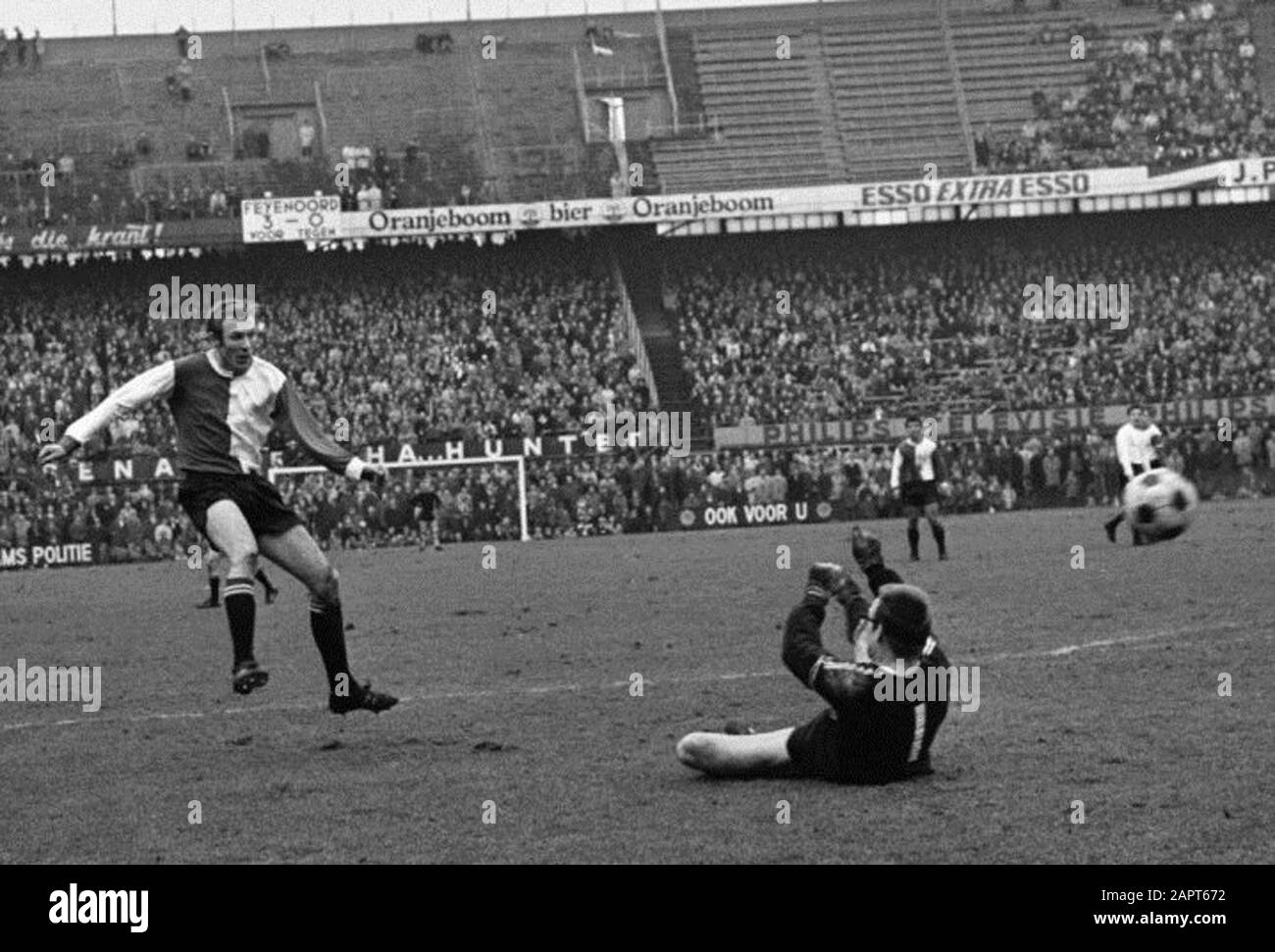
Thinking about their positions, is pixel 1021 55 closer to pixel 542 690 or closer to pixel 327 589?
pixel 542 690

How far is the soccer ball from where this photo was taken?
13.7 m

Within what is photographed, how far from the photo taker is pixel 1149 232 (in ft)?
193

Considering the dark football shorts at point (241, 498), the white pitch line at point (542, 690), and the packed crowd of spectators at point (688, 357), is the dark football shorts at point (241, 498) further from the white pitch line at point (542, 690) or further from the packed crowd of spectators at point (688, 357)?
the packed crowd of spectators at point (688, 357)

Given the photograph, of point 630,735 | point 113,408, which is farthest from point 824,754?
point 113,408

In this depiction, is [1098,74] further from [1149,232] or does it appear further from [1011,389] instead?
[1011,389]

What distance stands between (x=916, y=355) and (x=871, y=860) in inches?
1821

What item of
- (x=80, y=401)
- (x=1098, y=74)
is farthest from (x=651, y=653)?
(x=1098, y=74)

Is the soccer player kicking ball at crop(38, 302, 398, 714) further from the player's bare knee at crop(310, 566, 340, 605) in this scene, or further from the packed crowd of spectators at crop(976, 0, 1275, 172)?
the packed crowd of spectators at crop(976, 0, 1275, 172)

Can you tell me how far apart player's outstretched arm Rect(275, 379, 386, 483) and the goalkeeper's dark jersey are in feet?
11.7

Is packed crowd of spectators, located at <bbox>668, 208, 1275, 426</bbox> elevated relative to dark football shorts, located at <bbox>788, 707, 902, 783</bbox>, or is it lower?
elevated

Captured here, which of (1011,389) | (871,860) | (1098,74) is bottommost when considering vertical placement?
(871,860)

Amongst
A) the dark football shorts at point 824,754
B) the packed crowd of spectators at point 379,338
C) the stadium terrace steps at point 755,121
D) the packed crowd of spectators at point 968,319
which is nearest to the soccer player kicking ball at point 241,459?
the dark football shorts at point 824,754

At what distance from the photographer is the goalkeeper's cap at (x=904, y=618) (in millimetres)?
9484

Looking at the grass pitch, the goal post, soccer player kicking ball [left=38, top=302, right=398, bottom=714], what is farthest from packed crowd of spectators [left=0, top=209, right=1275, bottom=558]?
soccer player kicking ball [left=38, top=302, right=398, bottom=714]
